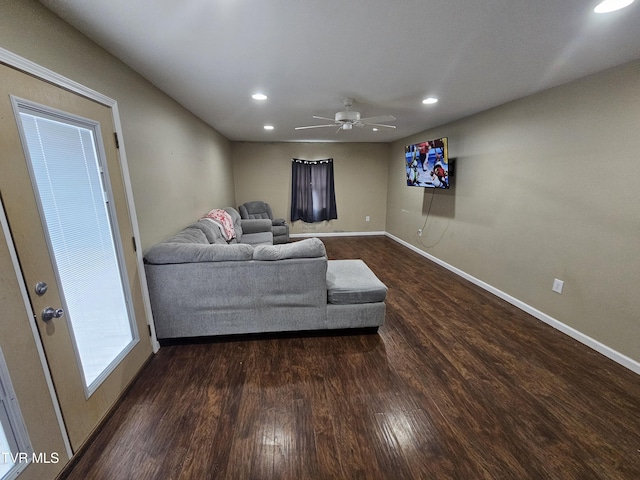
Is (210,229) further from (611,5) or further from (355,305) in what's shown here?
(611,5)

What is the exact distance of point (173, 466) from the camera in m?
1.34

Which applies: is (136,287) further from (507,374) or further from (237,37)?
(507,374)

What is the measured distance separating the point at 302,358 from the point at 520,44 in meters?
2.75

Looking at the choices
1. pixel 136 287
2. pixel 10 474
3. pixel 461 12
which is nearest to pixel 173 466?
pixel 10 474

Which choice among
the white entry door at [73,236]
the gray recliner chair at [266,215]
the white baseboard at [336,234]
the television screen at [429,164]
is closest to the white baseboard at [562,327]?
the television screen at [429,164]

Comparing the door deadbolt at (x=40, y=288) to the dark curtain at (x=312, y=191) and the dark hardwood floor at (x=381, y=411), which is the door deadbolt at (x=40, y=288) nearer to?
the dark hardwood floor at (x=381, y=411)

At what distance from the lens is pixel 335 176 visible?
6.34m

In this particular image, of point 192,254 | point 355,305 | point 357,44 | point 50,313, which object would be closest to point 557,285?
point 355,305

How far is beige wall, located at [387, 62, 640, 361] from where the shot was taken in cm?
203

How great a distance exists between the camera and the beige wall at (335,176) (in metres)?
6.11

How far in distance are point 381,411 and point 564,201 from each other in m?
2.56

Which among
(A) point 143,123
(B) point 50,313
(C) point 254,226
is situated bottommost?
(C) point 254,226

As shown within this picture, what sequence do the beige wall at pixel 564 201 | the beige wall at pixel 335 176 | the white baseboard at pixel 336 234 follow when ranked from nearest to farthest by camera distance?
the beige wall at pixel 564 201 < the beige wall at pixel 335 176 < the white baseboard at pixel 336 234

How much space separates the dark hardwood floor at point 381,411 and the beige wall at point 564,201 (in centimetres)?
41
